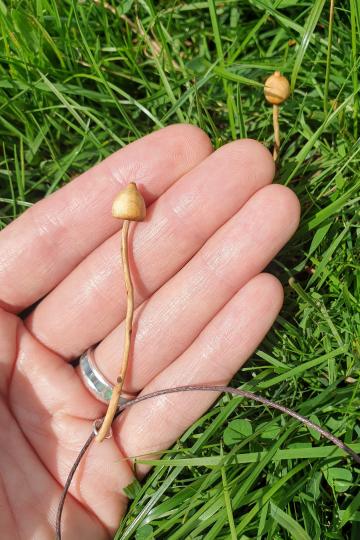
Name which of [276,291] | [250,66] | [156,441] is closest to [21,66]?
[250,66]

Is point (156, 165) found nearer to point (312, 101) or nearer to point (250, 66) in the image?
point (250, 66)

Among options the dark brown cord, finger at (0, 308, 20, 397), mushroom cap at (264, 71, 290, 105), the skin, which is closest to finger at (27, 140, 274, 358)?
the skin

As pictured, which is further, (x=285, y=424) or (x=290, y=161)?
(x=290, y=161)

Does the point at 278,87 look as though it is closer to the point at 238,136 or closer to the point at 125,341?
the point at 238,136

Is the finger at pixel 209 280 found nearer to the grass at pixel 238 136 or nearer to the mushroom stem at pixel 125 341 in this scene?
the mushroom stem at pixel 125 341

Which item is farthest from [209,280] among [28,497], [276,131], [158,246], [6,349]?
[28,497]

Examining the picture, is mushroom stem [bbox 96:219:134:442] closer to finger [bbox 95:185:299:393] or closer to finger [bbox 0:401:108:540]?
finger [bbox 95:185:299:393]
